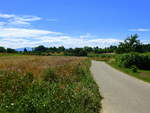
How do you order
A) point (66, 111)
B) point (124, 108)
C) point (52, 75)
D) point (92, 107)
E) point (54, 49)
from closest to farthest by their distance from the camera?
point (66, 111) → point (92, 107) → point (124, 108) → point (52, 75) → point (54, 49)

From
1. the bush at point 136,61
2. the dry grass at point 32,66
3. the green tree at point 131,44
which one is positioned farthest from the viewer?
the green tree at point 131,44

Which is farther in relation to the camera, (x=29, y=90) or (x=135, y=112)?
(x=29, y=90)

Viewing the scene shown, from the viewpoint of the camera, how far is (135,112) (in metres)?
7.30

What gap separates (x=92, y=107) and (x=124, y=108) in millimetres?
1438

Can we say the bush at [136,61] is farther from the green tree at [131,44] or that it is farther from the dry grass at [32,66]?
the green tree at [131,44]

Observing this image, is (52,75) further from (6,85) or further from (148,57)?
(148,57)

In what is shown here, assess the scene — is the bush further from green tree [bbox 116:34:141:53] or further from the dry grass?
green tree [bbox 116:34:141:53]

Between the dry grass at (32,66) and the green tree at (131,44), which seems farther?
the green tree at (131,44)

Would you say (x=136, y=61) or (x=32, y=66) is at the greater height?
(x=32, y=66)

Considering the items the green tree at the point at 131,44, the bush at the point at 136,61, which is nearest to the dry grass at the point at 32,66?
the bush at the point at 136,61

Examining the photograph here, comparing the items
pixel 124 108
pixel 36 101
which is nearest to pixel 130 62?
pixel 124 108

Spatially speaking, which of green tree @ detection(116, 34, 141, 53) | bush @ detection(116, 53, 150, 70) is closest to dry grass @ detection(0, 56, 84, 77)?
bush @ detection(116, 53, 150, 70)

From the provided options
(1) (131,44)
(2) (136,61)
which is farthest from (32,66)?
(1) (131,44)

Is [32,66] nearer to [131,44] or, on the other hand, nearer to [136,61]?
[136,61]
